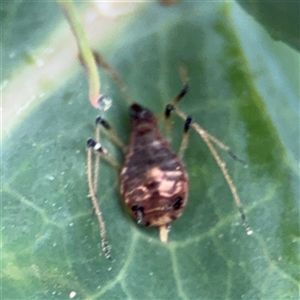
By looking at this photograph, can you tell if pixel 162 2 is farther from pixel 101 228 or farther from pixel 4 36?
pixel 101 228

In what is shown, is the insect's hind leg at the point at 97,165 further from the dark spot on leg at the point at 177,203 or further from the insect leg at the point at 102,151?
the dark spot on leg at the point at 177,203

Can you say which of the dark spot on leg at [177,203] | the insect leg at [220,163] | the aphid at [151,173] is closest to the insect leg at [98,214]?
the aphid at [151,173]

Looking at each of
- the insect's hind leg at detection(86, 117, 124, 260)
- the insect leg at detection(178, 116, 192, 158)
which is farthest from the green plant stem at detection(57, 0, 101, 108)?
the insect leg at detection(178, 116, 192, 158)

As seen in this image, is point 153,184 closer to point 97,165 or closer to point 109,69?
point 97,165

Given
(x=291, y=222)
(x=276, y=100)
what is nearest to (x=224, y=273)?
(x=291, y=222)

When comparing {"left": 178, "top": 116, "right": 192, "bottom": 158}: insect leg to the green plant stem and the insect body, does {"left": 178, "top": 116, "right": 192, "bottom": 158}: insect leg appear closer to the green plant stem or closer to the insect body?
the insect body

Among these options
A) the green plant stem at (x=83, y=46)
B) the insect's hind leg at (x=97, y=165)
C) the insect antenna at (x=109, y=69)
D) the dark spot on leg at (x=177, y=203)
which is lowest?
the dark spot on leg at (x=177, y=203)

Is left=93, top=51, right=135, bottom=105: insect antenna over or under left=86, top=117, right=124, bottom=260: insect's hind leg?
over
